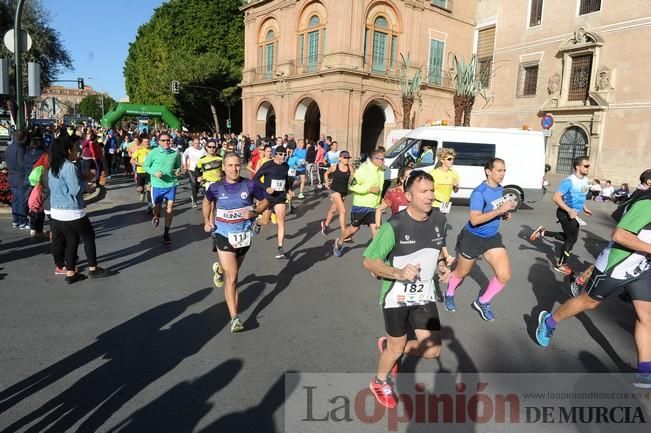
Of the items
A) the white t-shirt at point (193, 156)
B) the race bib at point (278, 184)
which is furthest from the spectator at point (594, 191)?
the race bib at point (278, 184)

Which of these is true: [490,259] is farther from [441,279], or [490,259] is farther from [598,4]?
[598,4]

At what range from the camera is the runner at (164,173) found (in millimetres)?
8438

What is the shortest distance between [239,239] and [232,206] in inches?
14.2

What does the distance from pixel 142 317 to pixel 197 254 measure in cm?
283

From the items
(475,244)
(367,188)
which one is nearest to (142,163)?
(367,188)

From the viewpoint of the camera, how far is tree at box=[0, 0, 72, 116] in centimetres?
2539

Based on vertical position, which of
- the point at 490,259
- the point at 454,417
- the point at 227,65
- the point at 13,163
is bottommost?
the point at 454,417

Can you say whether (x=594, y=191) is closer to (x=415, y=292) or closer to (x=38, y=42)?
(x=415, y=292)

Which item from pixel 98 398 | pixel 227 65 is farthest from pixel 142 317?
pixel 227 65

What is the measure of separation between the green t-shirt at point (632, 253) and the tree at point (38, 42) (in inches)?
1183

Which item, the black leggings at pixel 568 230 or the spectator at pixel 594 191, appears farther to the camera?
the spectator at pixel 594 191

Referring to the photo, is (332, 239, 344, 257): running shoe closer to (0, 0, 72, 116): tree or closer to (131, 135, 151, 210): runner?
(131, 135, 151, 210): runner

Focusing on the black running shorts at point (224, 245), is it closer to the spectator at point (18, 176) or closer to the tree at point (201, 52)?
the spectator at point (18, 176)

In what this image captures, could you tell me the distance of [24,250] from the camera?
7.52 m
